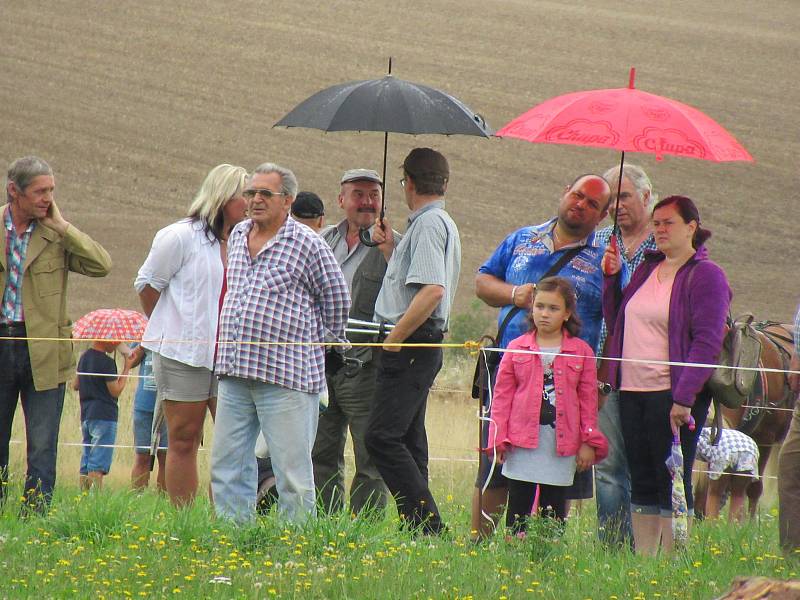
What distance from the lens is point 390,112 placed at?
6.62 m

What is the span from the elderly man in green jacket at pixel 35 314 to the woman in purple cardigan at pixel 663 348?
279 cm

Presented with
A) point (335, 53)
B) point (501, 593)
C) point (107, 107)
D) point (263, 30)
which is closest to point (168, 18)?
point (263, 30)

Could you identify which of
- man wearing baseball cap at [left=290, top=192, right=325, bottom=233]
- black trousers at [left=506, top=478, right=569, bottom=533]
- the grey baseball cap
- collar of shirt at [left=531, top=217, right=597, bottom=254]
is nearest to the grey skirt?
the grey baseball cap

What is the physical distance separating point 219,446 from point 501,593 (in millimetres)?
1744

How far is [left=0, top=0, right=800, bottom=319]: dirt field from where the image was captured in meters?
26.7

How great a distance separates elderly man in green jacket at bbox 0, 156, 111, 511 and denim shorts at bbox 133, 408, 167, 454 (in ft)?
6.73

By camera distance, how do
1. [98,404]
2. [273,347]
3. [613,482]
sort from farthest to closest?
[98,404] < [613,482] < [273,347]

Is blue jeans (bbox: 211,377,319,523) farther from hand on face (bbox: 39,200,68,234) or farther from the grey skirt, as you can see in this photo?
hand on face (bbox: 39,200,68,234)

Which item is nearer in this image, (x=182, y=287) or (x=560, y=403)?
(x=560, y=403)

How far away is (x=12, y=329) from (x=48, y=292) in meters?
0.26

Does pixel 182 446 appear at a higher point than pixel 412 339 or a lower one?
lower

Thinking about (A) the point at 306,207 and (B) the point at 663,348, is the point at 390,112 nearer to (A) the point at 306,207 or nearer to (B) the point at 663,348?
(A) the point at 306,207

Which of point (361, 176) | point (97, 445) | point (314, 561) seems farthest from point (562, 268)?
point (97, 445)

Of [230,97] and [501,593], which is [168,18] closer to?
[230,97]
